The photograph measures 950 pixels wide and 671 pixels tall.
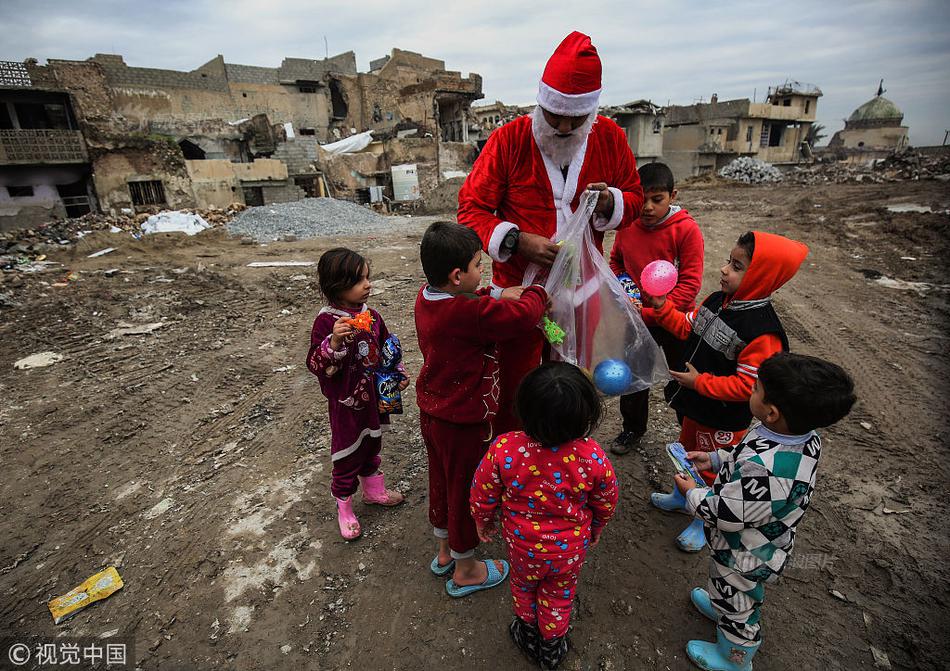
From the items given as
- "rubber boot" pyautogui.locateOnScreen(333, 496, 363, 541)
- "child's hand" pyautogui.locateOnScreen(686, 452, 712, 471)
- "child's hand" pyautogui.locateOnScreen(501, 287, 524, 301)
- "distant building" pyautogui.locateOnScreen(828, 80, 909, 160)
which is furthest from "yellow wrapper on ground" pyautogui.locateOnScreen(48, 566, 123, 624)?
"distant building" pyautogui.locateOnScreen(828, 80, 909, 160)

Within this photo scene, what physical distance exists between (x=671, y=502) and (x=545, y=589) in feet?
3.96

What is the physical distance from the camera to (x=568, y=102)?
1.86 meters

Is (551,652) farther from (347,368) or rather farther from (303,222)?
(303,222)

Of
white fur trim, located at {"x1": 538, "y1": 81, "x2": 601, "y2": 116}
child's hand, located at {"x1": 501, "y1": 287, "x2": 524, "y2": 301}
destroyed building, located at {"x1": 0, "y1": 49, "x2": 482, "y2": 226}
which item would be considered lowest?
child's hand, located at {"x1": 501, "y1": 287, "x2": 524, "y2": 301}

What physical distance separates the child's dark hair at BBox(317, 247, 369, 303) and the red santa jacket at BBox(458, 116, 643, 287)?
22.1 inches

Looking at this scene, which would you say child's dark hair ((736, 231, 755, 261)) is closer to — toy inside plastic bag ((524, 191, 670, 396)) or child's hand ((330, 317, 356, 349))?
toy inside plastic bag ((524, 191, 670, 396))

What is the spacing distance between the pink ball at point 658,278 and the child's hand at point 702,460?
81 cm

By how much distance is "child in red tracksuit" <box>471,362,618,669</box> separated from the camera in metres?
1.40

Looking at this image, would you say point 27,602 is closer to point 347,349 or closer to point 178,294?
point 347,349

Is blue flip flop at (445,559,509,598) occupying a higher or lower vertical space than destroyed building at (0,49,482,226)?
lower

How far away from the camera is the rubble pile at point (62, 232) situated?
9688mm

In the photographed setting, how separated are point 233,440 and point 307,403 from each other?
621mm

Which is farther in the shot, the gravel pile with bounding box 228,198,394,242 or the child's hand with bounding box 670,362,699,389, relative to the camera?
the gravel pile with bounding box 228,198,394,242

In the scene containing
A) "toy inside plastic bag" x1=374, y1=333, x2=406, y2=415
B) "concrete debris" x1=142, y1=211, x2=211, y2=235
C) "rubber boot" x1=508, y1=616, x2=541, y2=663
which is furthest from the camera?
"concrete debris" x1=142, y1=211, x2=211, y2=235
